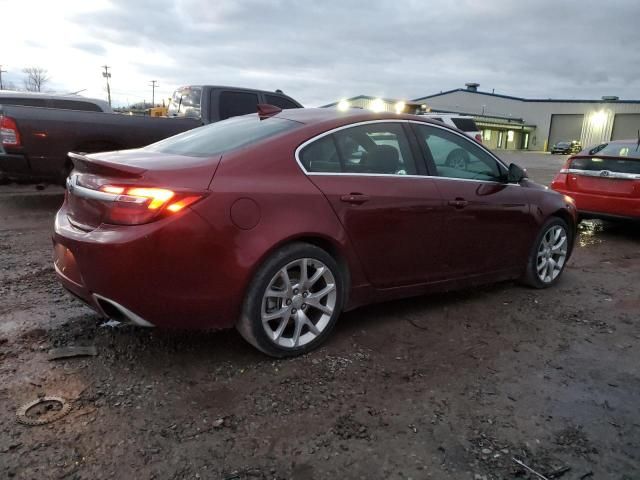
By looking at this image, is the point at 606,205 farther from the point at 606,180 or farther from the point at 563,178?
the point at 563,178

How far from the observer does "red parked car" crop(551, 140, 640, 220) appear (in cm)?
699

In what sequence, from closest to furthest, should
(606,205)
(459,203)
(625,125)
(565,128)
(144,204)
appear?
1. (144,204)
2. (459,203)
3. (606,205)
4. (625,125)
5. (565,128)

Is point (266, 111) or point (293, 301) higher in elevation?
point (266, 111)

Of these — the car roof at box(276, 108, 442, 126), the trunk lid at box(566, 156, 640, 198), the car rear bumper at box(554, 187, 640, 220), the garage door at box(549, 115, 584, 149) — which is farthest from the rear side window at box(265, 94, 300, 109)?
the garage door at box(549, 115, 584, 149)

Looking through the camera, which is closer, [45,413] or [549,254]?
[45,413]

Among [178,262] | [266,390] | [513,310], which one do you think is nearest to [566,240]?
[513,310]

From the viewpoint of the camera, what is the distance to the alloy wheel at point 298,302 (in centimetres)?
316

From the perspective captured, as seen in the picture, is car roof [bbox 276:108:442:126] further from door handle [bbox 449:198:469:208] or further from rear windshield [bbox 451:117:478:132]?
rear windshield [bbox 451:117:478:132]

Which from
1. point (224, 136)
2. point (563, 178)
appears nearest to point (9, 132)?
point (224, 136)

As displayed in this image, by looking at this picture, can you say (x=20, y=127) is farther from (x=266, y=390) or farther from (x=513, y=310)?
(x=513, y=310)

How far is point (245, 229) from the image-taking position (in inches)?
116

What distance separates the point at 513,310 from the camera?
14.4 ft

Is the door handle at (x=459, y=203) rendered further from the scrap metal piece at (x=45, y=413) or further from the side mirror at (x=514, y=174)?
the scrap metal piece at (x=45, y=413)

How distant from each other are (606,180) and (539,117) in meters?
59.1
